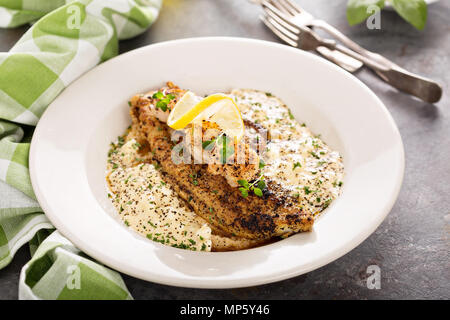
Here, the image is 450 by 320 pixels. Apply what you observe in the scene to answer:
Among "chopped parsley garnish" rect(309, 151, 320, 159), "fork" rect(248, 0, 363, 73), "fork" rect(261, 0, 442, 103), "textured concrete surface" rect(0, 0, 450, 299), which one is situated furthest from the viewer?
"fork" rect(248, 0, 363, 73)

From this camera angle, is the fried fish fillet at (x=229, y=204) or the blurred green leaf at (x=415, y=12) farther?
the blurred green leaf at (x=415, y=12)

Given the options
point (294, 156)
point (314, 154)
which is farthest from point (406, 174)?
point (294, 156)

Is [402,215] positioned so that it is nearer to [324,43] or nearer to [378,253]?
[378,253]

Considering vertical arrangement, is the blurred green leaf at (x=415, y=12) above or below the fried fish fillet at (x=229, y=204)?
above

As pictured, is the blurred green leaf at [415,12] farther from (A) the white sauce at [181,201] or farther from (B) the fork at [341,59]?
(A) the white sauce at [181,201]

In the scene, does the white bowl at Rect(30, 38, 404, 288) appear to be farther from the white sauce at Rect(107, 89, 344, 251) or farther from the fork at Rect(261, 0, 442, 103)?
the fork at Rect(261, 0, 442, 103)

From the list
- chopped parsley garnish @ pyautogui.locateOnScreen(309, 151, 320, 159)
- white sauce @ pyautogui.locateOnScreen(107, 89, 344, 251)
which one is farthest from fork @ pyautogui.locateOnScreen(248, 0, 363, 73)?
chopped parsley garnish @ pyautogui.locateOnScreen(309, 151, 320, 159)

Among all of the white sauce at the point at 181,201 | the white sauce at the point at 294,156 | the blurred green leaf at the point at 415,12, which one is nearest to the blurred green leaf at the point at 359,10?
the blurred green leaf at the point at 415,12
